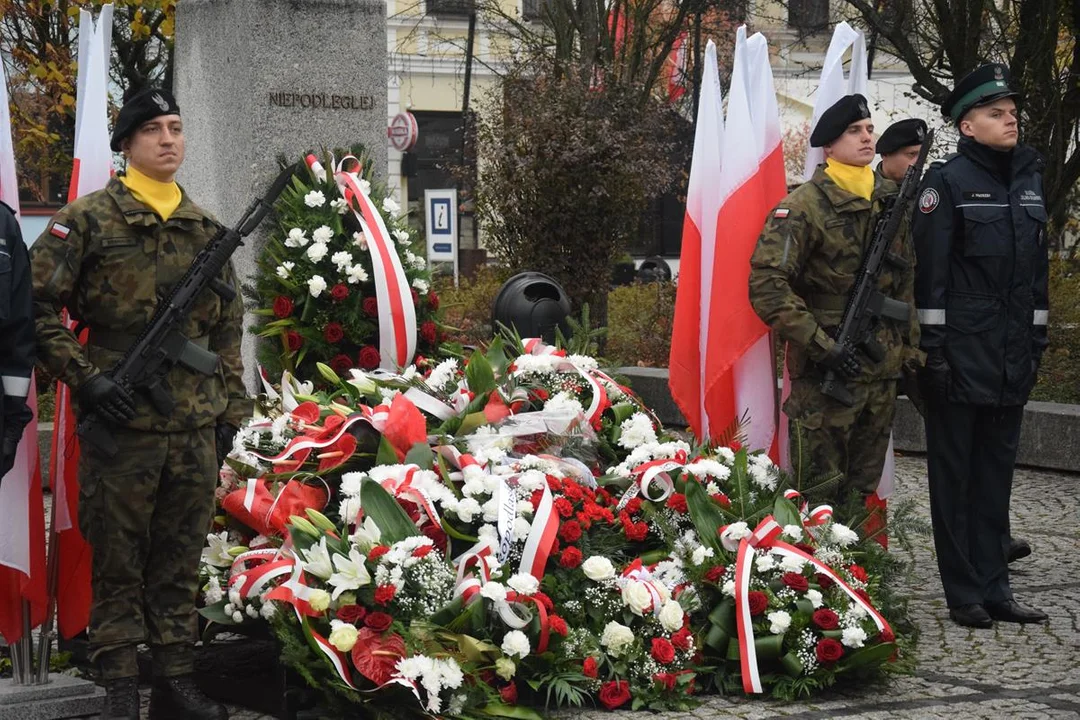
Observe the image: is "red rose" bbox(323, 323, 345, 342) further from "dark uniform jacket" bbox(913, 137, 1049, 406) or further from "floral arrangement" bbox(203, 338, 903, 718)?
"dark uniform jacket" bbox(913, 137, 1049, 406)

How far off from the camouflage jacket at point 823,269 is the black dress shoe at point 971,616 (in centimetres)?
95

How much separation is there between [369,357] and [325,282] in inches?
15.4

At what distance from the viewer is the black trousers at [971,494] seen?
6445 millimetres

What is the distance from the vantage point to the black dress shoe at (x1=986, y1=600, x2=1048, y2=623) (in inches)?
250

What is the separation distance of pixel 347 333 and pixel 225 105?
143 centimetres

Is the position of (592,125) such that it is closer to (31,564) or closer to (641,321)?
(641,321)

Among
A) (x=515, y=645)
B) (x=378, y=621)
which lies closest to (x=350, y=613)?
(x=378, y=621)

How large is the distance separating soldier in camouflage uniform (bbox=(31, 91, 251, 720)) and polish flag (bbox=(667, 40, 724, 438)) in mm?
2378

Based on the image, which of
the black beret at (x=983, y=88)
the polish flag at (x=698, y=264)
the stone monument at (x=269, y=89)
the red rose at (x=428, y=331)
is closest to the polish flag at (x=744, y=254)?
the polish flag at (x=698, y=264)

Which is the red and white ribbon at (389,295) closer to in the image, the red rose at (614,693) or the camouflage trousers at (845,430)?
the camouflage trousers at (845,430)

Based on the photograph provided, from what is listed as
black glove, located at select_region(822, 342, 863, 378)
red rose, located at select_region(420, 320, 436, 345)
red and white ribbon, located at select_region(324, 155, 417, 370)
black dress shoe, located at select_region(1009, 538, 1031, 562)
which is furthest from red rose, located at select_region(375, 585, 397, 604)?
black dress shoe, located at select_region(1009, 538, 1031, 562)

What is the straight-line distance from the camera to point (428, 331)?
7504 mm

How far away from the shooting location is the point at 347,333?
7258mm

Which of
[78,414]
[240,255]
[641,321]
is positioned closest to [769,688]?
[78,414]
